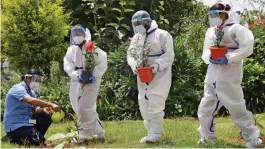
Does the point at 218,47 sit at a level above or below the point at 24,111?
above

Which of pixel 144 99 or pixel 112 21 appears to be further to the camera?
pixel 112 21

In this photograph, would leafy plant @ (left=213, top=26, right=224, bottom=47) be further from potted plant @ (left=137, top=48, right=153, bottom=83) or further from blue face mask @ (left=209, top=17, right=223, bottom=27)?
potted plant @ (left=137, top=48, right=153, bottom=83)

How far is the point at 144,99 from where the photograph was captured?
756 centimetres

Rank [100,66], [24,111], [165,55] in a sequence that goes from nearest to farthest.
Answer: [165,55] → [24,111] → [100,66]

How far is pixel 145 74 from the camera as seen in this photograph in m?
7.32

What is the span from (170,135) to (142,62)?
53.8 inches

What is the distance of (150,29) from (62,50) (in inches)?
272

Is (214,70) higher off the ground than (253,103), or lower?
higher

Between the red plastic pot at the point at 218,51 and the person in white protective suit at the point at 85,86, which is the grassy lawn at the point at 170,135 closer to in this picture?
the person in white protective suit at the point at 85,86

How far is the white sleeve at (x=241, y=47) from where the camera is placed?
6699 millimetres

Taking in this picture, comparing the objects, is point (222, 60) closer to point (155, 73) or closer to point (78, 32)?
point (155, 73)

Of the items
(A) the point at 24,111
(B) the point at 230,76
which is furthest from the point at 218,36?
(A) the point at 24,111

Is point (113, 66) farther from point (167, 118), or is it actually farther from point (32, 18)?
point (32, 18)

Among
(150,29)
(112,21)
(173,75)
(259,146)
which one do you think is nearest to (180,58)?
(173,75)
